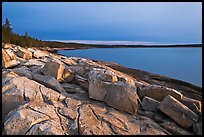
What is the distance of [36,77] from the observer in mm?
10773

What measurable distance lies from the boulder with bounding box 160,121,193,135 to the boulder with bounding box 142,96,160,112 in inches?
35.4

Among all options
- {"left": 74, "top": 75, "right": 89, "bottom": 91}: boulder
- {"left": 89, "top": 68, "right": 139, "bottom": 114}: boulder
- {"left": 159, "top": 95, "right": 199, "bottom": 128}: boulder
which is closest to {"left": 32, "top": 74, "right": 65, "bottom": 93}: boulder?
{"left": 74, "top": 75, "right": 89, "bottom": 91}: boulder

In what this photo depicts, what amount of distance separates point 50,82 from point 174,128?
527 centimetres

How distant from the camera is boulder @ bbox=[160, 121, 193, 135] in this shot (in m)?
7.87

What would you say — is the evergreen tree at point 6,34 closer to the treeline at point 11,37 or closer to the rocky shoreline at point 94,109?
the treeline at point 11,37

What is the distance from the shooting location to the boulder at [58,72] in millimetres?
11313

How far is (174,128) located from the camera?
8.01 metres

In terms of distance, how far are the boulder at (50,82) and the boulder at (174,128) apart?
171 inches

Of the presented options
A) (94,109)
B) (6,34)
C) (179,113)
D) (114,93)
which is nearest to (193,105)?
(179,113)

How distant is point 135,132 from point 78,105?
2.38 m

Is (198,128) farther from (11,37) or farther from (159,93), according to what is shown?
(11,37)

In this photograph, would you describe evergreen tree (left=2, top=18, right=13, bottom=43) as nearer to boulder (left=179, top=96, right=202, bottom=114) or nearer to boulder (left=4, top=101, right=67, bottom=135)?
boulder (left=4, top=101, right=67, bottom=135)

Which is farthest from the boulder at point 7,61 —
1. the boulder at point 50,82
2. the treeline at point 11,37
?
the treeline at point 11,37

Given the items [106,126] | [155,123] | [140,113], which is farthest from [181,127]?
[106,126]
